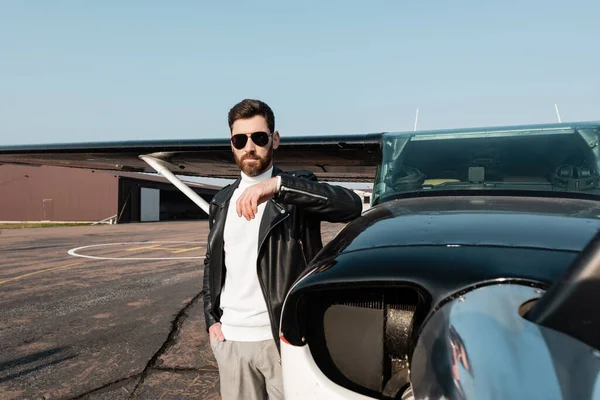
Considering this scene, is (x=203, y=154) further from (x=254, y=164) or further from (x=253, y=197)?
(x=253, y=197)

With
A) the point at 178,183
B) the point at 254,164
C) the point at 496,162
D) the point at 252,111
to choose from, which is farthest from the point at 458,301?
the point at 178,183

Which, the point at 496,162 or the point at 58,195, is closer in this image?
the point at 496,162

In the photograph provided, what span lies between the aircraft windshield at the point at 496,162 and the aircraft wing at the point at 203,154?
4.63 ft

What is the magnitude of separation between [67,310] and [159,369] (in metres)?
2.87

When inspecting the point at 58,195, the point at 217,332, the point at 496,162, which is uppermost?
the point at 496,162

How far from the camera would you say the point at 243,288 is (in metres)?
2.09

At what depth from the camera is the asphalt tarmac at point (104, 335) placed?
3562mm

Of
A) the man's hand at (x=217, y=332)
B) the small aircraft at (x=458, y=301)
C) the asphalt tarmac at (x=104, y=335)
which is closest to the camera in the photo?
the small aircraft at (x=458, y=301)

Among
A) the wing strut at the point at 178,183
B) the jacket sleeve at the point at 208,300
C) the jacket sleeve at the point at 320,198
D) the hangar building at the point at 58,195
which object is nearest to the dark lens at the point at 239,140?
the jacket sleeve at the point at 320,198

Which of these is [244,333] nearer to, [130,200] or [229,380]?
[229,380]

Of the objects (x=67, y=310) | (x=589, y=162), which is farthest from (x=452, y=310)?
(x=67, y=310)

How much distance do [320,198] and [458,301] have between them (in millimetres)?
952

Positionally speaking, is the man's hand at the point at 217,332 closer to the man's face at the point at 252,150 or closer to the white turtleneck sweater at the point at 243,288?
the white turtleneck sweater at the point at 243,288

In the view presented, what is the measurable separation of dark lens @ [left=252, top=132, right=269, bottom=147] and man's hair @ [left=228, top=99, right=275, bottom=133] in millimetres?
53
